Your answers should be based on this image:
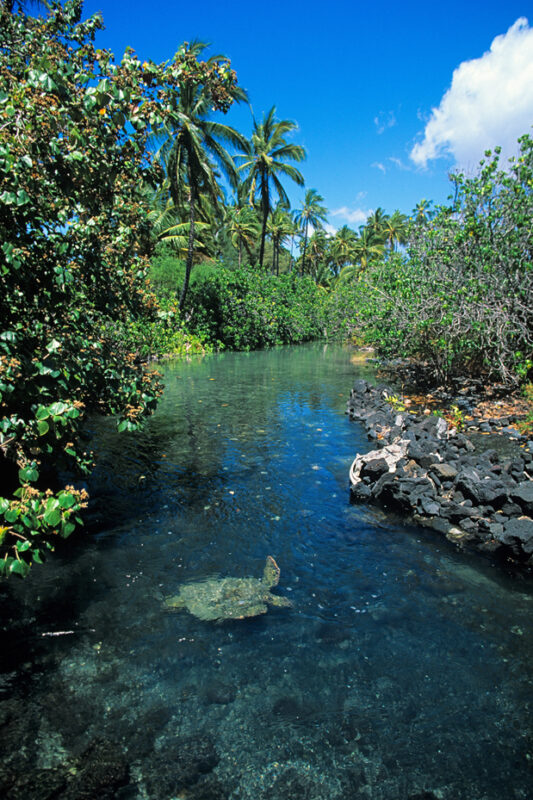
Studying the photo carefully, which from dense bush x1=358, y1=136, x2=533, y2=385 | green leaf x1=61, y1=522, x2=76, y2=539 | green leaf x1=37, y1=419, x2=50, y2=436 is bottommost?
green leaf x1=61, y1=522, x2=76, y2=539

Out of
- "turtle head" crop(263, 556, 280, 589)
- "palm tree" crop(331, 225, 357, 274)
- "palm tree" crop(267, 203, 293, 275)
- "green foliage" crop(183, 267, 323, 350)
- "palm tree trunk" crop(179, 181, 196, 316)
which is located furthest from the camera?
"palm tree" crop(331, 225, 357, 274)

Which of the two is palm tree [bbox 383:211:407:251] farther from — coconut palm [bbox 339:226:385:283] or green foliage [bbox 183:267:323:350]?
green foliage [bbox 183:267:323:350]

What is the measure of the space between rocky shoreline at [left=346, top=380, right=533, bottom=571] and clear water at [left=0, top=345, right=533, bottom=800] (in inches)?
14.4

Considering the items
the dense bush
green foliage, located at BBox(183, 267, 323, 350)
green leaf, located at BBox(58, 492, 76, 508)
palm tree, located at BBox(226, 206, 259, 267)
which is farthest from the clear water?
palm tree, located at BBox(226, 206, 259, 267)

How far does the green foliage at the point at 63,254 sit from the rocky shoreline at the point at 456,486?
11.3ft

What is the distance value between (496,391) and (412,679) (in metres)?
9.84

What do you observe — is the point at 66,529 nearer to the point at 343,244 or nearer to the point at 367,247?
the point at 367,247

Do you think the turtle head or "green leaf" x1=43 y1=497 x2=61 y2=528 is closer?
"green leaf" x1=43 y1=497 x2=61 y2=528

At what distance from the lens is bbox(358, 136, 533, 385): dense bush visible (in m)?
10.3

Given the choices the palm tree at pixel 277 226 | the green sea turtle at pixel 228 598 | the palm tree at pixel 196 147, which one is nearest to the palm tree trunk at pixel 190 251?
the palm tree at pixel 196 147

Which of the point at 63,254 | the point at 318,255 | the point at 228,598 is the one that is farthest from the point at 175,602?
the point at 318,255

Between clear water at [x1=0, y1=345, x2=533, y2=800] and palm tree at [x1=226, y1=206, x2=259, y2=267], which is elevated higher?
palm tree at [x1=226, y1=206, x2=259, y2=267]

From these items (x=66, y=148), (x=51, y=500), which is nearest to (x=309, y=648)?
(x=51, y=500)

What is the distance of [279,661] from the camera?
3.62 metres
